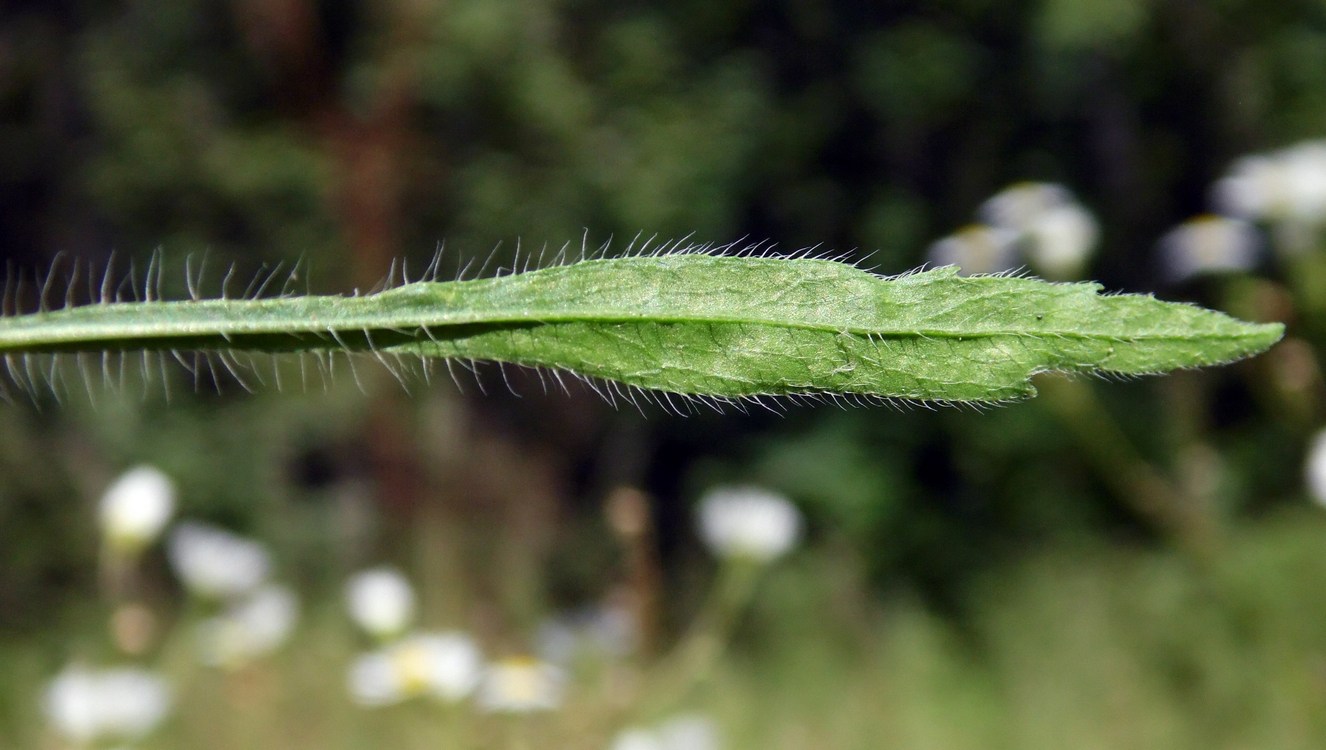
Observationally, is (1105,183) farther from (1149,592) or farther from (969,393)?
(969,393)

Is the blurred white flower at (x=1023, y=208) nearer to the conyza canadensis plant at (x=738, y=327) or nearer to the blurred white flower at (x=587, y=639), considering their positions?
the blurred white flower at (x=587, y=639)

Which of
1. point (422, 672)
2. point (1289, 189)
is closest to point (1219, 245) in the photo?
point (1289, 189)

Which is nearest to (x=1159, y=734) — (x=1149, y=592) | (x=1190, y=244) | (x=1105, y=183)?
(x=1149, y=592)

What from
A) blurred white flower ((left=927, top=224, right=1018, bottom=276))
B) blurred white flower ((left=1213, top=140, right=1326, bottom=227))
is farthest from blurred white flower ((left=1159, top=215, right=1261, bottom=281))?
blurred white flower ((left=927, top=224, right=1018, bottom=276))

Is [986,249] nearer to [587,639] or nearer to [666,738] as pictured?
[587,639]

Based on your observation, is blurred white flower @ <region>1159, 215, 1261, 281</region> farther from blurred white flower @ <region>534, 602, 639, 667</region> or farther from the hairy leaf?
the hairy leaf

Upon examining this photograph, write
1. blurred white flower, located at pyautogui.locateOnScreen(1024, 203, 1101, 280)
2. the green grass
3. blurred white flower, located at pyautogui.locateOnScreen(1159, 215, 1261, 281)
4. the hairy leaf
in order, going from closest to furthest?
the hairy leaf, blurred white flower, located at pyautogui.locateOnScreen(1024, 203, 1101, 280), the green grass, blurred white flower, located at pyautogui.locateOnScreen(1159, 215, 1261, 281)
